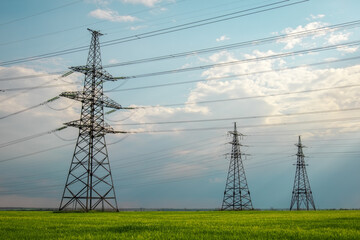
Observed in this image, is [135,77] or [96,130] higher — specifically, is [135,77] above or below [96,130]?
above

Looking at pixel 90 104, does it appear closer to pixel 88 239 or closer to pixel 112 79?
pixel 112 79

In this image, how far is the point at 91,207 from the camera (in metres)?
40.2

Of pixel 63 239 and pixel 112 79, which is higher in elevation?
pixel 112 79

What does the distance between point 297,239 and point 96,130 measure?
36184 millimetres

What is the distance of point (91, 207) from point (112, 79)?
17732mm

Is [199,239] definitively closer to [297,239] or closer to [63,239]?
[297,239]

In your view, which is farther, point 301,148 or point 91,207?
point 301,148

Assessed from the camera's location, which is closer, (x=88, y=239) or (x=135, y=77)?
(x=88, y=239)

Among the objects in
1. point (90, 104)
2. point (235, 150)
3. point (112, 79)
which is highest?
point (112, 79)

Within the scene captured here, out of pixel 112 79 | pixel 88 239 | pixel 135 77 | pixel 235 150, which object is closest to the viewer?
pixel 88 239

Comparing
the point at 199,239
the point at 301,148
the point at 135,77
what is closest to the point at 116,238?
the point at 199,239

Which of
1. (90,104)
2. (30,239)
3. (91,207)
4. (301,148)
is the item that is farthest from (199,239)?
(301,148)

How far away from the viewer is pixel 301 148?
71.3 meters

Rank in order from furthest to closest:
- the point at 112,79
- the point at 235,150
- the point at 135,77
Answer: the point at 235,150, the point at 112,79, the point at 135,77
